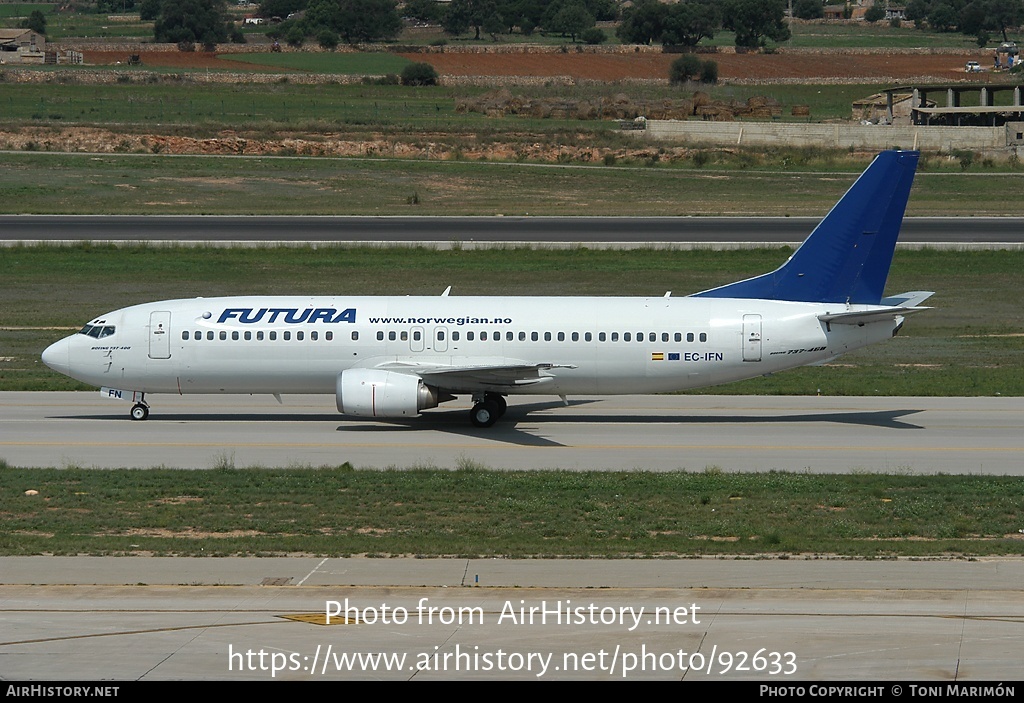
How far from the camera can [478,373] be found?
116 feet

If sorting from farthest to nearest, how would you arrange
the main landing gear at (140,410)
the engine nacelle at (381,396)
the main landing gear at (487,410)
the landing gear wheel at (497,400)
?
the main landing gear at (140,410) < the landing gear wheel at (497,400) < the main landing gear at (487,410) < the engine nacelle at (381,396)

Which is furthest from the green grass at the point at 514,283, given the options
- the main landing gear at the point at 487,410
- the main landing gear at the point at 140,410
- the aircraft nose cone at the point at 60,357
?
the main landing gear at the point at 487,410

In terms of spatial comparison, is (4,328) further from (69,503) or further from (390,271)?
(69,503)

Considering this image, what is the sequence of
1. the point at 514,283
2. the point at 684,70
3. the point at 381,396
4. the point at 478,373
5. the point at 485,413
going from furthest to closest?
the point at 684,70 → the point at 514,283 → the point at 485,413 → the point at 478,373 → the point at 381,396

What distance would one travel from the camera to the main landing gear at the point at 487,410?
36.4m

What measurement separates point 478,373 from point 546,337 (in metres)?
2.38

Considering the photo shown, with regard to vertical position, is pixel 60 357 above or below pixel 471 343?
below

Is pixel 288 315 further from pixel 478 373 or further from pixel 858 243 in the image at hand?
pixel 858 243

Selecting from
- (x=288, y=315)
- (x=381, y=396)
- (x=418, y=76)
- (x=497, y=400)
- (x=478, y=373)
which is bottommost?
(x=497, y=400)

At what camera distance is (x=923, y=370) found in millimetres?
44250

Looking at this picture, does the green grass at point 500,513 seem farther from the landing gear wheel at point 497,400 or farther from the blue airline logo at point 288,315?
the blue airline logo at point 288,315

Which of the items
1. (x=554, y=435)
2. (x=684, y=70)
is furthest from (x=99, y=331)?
(x=684, y=70)

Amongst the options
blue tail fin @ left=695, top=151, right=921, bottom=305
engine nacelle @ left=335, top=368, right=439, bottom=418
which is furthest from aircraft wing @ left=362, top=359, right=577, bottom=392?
blue tail fin @ left=695, top=151, right=921, bottom=305

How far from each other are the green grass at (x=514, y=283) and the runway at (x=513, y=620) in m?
21.5
